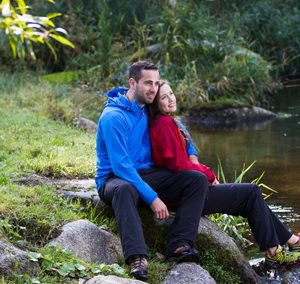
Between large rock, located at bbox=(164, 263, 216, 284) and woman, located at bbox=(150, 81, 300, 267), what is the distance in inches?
19.7

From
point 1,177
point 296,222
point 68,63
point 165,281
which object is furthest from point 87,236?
point 68,63

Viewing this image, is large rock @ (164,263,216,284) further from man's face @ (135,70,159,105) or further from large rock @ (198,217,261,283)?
man's face @ (135,70,159,105)

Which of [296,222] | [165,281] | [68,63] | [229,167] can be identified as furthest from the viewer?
[68,63]

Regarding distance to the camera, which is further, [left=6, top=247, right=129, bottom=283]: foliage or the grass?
the grass

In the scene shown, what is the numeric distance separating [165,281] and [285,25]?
49.6ft

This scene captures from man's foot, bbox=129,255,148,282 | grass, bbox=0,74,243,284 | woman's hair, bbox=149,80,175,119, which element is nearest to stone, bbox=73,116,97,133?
grass, bbox=0,74,243,284

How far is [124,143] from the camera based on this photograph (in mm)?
4215

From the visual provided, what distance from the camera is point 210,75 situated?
13.4 metres

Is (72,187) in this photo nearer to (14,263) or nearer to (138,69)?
(138,69)

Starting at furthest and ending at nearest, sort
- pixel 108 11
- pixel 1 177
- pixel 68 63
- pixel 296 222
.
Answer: pixel 108 11
pixel 68 63
pixel 296 222
pixel 1 177

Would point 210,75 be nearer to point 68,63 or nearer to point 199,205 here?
point 68,63

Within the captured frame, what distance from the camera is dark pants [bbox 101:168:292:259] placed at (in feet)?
12.9

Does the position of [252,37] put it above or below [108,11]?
below

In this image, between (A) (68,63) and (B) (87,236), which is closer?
(B) (87,236)
